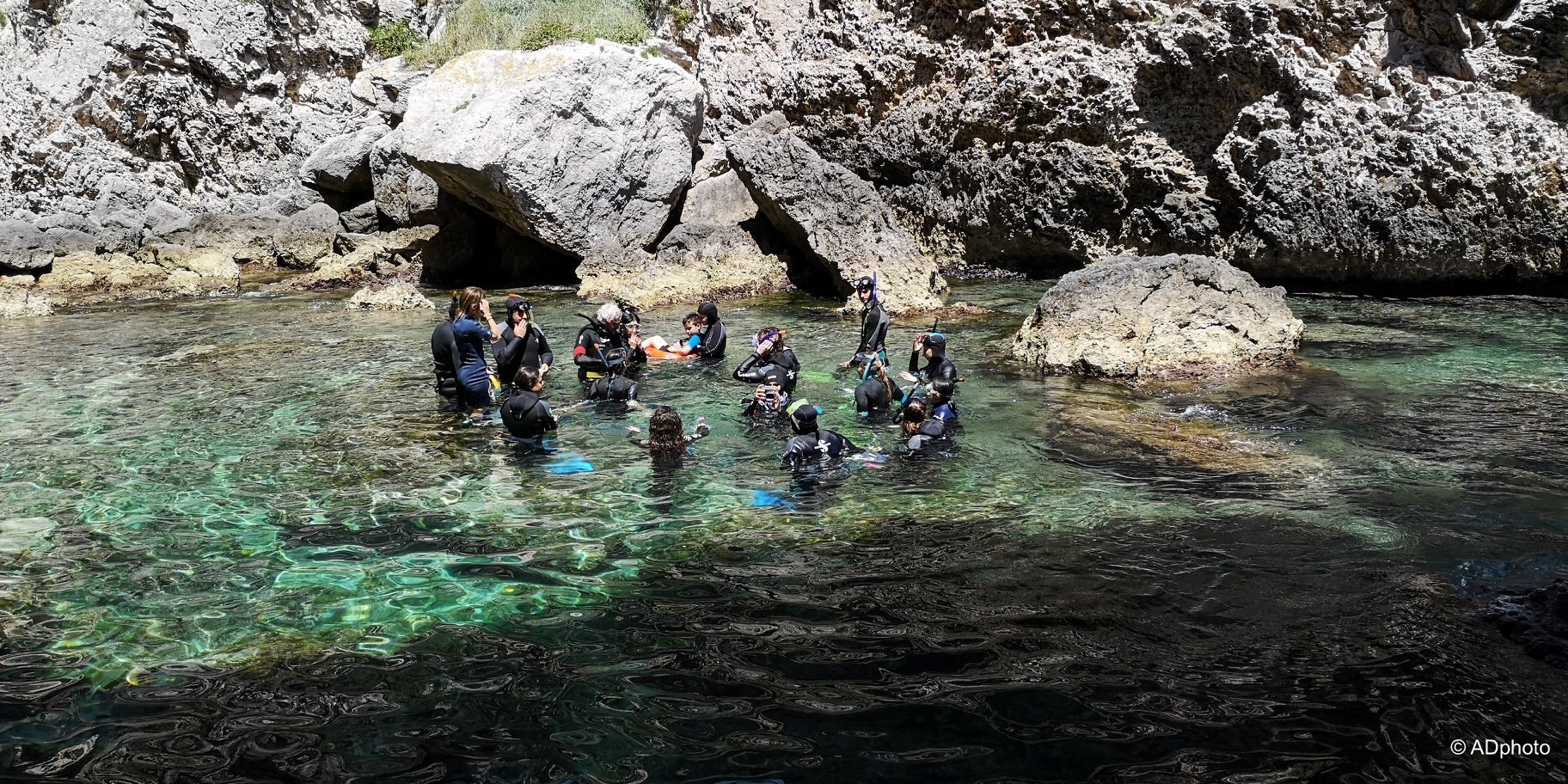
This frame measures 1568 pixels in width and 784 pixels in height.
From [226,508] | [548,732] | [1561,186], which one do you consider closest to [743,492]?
[548,732]

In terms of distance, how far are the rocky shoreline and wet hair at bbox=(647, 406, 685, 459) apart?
8.70 meters

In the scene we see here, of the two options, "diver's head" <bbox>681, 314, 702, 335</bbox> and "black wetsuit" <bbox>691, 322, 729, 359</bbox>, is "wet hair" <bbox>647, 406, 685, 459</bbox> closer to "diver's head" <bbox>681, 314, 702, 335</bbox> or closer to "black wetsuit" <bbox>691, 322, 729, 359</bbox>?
"black wetsuit" <bbox>691, 322, 729, 359</bbox>

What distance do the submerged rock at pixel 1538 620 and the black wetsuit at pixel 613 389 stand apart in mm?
7328

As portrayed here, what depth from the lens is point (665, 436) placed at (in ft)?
25.7

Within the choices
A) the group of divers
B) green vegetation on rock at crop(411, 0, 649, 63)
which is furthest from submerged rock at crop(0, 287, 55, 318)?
the group of divers

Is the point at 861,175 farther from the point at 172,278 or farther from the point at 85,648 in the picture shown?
the point at 85,648

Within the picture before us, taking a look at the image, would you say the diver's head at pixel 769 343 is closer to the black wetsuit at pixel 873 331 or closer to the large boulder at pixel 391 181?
the black wetsuit at pixel 873 331

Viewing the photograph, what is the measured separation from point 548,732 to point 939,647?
1.85 m

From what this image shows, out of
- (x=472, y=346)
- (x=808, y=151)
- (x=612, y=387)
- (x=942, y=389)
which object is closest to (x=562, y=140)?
(x=808, y=151)

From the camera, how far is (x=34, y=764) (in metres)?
3.82

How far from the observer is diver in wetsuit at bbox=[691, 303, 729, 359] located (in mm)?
12164

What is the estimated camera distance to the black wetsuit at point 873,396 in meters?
9.05

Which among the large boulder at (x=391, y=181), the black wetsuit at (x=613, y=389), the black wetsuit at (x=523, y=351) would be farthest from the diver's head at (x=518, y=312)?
the large boulder at (x=391, y=181)

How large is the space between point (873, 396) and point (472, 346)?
3929mm
